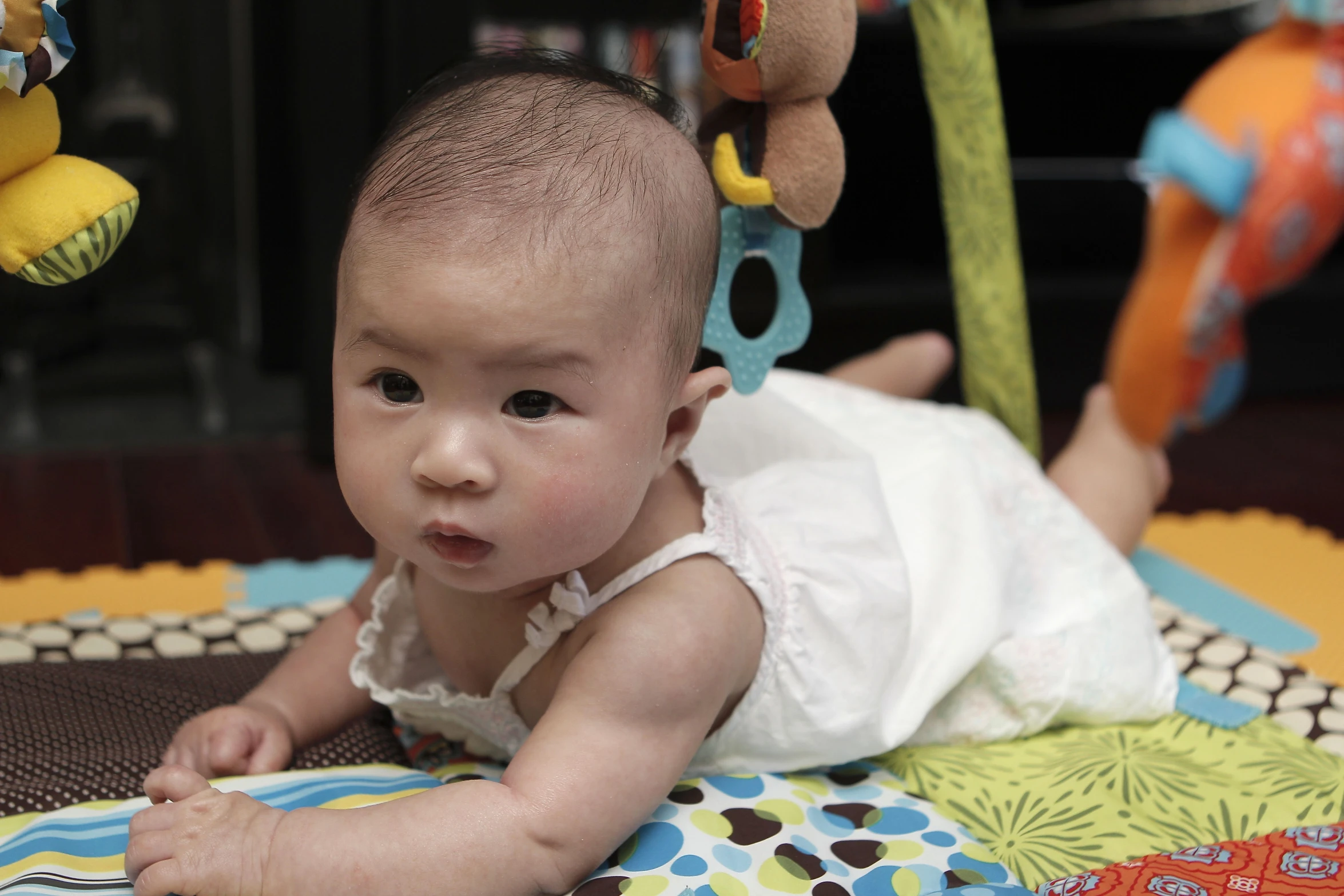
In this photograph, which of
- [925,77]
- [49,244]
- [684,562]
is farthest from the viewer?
[925,77]

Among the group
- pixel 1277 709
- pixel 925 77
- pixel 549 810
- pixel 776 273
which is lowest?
pixel 1277 709

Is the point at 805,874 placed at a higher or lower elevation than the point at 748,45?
lower

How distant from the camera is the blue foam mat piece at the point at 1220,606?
3.53 feet

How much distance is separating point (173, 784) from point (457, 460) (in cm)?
21

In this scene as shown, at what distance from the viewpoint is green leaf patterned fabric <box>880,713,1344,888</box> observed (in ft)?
2.19

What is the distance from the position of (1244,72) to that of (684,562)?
606 millimetres

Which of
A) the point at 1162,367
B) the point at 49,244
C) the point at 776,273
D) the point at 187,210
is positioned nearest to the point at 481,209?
the point at 49,244

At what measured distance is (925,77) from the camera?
105 centimetres

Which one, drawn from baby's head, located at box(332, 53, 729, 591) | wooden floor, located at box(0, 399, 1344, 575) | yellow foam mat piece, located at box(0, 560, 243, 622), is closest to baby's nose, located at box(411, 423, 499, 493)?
baby's head, located at box(332, 53, 729, 591)

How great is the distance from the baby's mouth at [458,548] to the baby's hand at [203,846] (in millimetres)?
130

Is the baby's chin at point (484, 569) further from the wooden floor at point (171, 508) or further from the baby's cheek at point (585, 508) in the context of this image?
the wooden floor at point (171, 508)

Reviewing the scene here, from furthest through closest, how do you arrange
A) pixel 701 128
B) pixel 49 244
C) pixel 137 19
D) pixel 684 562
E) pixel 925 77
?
1. pixel 137 19
2. pixel 925 77
3. pixel 701 128
4. pixel 684 562
5. pixel 49 244

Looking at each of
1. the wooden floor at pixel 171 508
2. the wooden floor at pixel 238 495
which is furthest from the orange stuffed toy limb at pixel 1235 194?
the wooden floor at pixel 171 508

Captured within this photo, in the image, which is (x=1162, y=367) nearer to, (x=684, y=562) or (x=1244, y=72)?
(x=1244, y=72)
